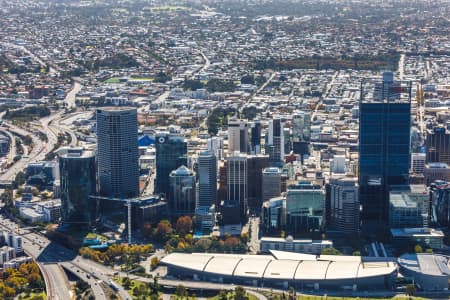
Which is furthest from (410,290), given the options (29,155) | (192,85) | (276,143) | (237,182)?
(192,85)

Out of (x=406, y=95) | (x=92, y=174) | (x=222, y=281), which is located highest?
(x=406, y=95)

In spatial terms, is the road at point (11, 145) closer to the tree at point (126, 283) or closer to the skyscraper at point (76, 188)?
the skyscraper at point (76, 188)

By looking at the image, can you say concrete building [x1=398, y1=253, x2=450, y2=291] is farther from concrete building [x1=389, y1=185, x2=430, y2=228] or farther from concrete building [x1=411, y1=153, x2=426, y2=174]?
concrete building [x1=411, y1=153, x2=426, y2=174]

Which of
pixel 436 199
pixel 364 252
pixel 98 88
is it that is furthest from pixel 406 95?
pixel 98 88

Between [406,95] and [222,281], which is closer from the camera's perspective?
[222,281]

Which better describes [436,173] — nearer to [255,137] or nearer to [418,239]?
[418,239]

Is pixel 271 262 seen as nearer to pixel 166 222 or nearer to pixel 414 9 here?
pixel 166 222
